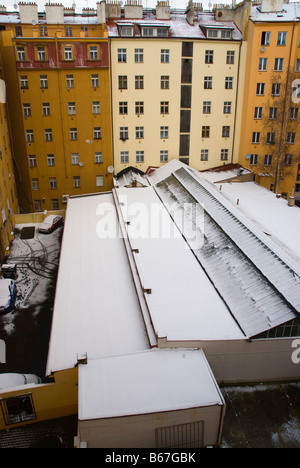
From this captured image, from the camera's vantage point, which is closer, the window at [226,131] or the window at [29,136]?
the window at [29,136]

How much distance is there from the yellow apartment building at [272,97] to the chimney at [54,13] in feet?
63.0

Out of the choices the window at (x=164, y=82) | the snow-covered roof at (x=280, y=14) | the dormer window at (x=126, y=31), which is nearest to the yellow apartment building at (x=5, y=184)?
the dormer window at (x=126, y=31)

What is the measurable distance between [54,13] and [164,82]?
12.5 m

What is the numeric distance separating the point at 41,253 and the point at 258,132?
1056 inches

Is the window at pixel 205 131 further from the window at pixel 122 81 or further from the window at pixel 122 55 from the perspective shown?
the window at pixel 122 55

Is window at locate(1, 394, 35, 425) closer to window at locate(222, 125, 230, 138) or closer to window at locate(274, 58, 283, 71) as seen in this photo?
window at locate(222, 125, 230, 138)

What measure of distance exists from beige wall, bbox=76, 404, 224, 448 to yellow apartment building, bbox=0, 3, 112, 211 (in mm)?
28762

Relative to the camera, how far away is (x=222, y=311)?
61.9ft

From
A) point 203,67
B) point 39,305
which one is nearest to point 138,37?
point 203,67

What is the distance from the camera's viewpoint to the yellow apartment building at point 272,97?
3744cm

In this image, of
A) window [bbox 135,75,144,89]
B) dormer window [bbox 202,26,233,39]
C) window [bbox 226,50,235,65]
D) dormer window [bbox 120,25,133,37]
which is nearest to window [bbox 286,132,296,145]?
window [bbox 226,50,235,65]

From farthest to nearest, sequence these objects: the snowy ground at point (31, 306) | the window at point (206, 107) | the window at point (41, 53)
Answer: the window at point (206, 107)
the window at point (41, 53)
the snowy ground at point (31, 306)

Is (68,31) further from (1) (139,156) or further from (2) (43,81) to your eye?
(1) (139,156)

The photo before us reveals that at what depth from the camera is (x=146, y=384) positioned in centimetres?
1484
